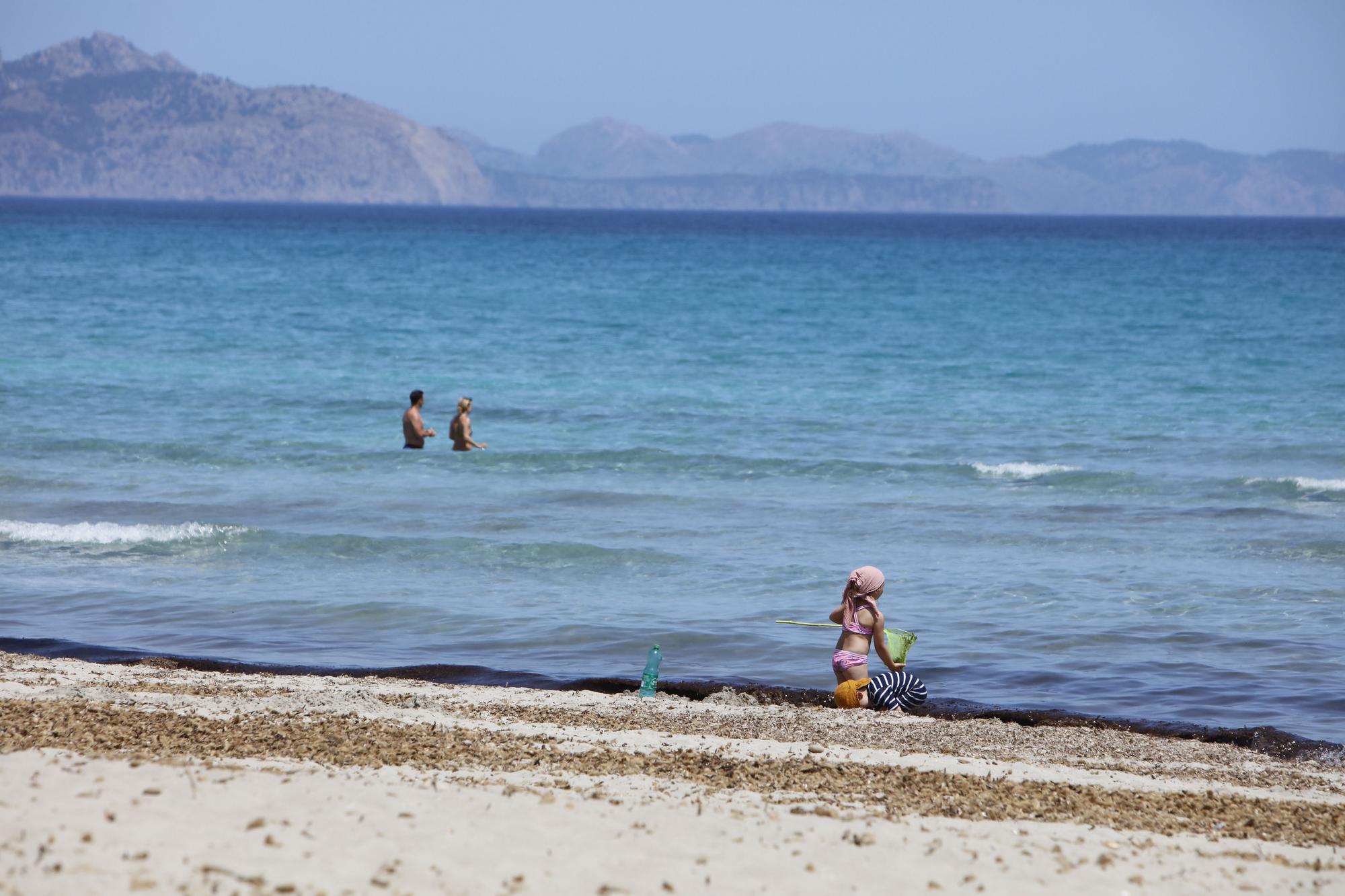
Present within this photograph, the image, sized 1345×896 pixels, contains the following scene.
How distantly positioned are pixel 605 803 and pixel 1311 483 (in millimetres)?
13639

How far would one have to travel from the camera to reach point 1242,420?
72.9ft

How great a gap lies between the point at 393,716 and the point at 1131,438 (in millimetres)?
15251

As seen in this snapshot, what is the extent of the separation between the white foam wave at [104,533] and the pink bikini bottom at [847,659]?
7.54 m

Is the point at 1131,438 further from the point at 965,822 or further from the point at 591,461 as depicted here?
the point at 965,822

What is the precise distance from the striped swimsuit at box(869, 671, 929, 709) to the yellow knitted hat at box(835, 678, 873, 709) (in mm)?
84

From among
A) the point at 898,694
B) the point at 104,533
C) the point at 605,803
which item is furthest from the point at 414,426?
the point at 605,803

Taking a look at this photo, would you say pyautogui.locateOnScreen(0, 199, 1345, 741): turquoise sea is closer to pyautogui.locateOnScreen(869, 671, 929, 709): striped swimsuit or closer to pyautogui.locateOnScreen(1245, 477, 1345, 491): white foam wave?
pyautogui.locateOnScreen(1245, 477, 1345, 491): white foam wave

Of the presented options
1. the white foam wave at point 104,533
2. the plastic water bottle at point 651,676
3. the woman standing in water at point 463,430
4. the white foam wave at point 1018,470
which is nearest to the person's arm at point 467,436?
the woman standing in water at point 463,430

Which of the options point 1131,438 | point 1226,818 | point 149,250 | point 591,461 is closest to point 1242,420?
point 1131,438

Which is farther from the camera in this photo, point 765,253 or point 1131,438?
point 765,253

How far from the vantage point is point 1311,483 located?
55.7 ft

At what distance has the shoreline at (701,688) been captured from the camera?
8.66m

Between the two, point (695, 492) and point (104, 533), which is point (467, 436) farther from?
point (104, 533)

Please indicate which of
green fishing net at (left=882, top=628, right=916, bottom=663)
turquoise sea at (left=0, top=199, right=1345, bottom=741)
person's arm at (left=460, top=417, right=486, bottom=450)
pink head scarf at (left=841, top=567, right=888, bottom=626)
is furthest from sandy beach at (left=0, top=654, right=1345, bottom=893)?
person's arm at (left=460, top=417, right=486, bottom=450)
